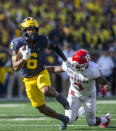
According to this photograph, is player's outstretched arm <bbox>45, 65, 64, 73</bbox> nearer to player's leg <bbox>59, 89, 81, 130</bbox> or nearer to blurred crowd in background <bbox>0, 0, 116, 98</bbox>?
player's leg <bbox>59, 89, 81, 130</bbox>

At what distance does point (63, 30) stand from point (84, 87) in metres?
6.32

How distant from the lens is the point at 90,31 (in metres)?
12.9

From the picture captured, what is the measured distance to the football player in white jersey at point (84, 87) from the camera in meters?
5.55

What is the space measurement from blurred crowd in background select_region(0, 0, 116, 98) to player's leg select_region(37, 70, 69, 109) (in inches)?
213

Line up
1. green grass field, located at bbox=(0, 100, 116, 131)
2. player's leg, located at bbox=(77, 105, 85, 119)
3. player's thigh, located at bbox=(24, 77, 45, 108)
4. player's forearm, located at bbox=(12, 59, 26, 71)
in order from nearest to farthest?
player's forearm, located at bbox=(12, 59, 26, 71), player's thigh, located at bbox=(24, 77, 45, 108), green grass field, located at bbox=(0, 100, 116, 131), player's leg, located at bbox=(77, 105, 85, 119)

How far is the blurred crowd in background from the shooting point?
11.7 metres

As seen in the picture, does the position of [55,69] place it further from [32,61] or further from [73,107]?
→ [73,107]

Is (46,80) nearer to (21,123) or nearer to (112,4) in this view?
(21,123)

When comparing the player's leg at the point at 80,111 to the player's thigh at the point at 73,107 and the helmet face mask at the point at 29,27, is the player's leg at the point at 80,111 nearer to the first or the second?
the player's thigh at the point at 73,107

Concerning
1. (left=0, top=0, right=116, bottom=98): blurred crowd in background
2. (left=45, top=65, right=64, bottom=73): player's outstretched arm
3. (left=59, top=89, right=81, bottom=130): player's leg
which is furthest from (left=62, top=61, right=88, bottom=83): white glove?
(left=0, top=0, right=116, bottom=98): blurred crowd in background

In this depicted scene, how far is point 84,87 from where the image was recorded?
18.9 feet

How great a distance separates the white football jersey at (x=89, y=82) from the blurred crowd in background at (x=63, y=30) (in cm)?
535

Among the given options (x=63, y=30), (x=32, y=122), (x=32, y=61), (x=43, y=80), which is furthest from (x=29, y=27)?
(x=63, y=30)

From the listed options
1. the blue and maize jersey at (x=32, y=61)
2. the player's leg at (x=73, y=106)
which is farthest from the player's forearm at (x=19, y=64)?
the player's leg at (x=73, y=106)
